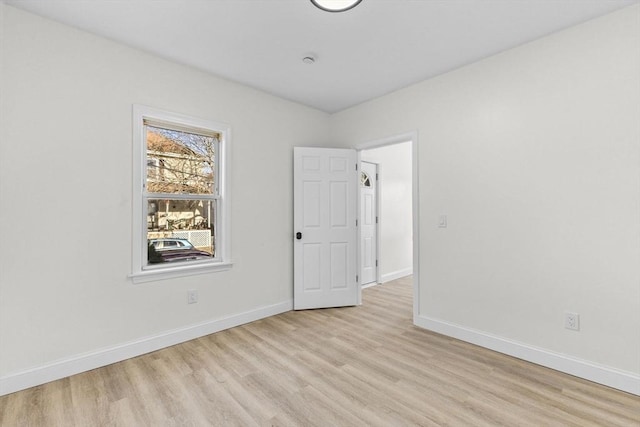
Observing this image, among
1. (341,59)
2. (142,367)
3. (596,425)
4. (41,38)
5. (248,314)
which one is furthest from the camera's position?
(248,314)

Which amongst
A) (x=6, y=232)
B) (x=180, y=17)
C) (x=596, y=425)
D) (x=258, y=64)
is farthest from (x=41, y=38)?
(x=596, y=425)

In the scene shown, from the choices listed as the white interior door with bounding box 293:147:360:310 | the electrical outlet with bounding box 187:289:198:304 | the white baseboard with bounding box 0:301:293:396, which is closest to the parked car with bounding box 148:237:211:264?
the electrical outlet with bounding box 187:289:198:304

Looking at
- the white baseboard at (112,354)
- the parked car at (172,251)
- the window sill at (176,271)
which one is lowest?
the white baseboard at (112,354)

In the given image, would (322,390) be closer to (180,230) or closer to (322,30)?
(180,230)

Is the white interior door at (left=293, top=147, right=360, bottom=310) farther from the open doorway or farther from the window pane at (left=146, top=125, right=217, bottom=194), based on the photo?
the window pane at (left=146, top=125, right=217, bottom=194)

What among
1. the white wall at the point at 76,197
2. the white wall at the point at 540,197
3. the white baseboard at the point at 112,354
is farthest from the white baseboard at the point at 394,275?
the white wall at the point at 76,197

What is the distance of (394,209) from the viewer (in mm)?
5492

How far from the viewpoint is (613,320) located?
214cm

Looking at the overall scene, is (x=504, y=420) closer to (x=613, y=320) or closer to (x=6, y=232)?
(x=613, y=320)

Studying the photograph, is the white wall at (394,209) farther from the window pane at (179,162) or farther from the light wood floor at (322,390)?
the window pane at (179,162)

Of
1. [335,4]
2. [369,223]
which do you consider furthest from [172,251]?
[369,223]

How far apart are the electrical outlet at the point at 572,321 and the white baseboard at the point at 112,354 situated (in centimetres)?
292

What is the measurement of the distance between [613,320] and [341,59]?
302 cm

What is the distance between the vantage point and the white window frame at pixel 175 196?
2637 mm
